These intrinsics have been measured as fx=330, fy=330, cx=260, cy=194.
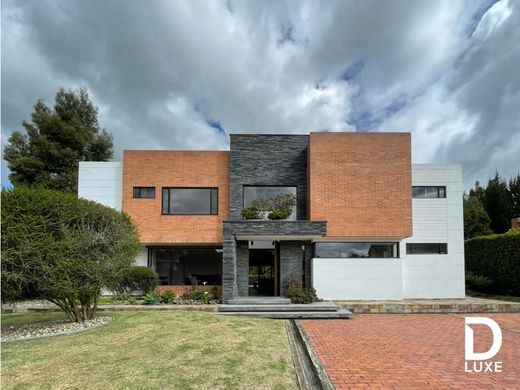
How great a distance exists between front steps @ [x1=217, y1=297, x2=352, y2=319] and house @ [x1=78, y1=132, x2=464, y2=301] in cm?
156

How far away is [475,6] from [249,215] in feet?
38.0

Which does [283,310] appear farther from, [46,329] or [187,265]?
[46,329]

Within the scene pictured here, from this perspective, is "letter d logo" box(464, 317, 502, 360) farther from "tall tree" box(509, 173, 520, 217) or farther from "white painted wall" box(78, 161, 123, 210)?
"tall tree" box(509, 173, 520, 217)

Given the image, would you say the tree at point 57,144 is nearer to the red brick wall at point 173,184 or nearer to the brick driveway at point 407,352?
the red brick wall at point 173,184

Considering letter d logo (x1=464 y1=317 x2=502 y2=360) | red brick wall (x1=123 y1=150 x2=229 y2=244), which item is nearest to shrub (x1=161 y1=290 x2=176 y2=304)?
red brick wall (x1=123 y1=150 x2=229 y2=244)

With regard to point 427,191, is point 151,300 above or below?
below

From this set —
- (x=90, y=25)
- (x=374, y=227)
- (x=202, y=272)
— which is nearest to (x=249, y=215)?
(x=202, y=272)

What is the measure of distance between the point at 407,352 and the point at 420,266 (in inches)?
398

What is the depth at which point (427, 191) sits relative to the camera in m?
16.7

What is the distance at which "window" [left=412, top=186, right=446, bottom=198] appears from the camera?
54.5ft

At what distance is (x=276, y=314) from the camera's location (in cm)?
1189

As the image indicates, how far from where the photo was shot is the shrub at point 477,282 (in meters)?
17.8

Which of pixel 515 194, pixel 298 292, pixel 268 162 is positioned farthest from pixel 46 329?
pixel 515 194

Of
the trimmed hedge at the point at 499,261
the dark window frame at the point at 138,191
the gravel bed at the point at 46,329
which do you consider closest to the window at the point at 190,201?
the dark window frame at the point at 138,191
